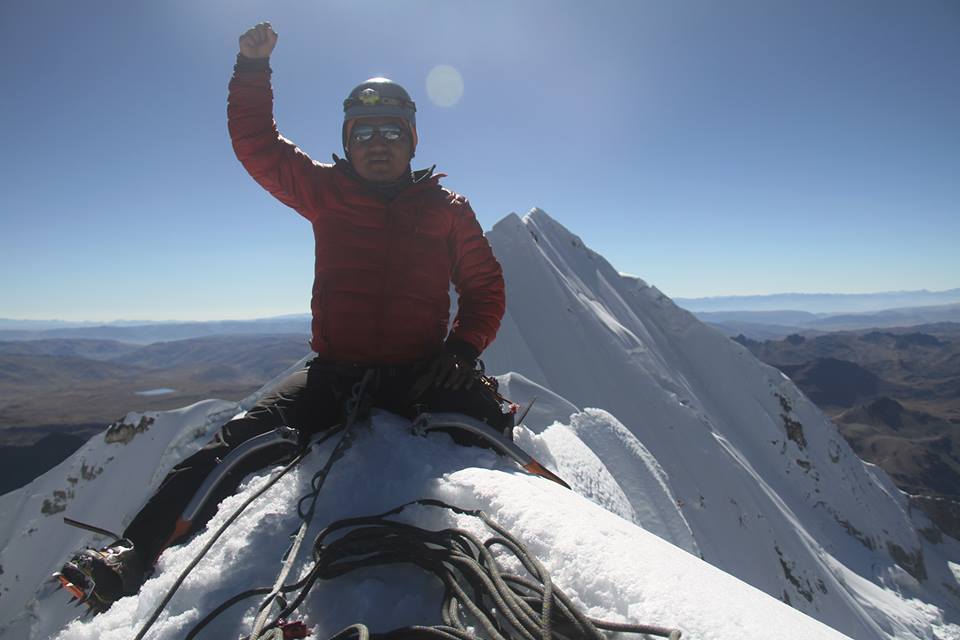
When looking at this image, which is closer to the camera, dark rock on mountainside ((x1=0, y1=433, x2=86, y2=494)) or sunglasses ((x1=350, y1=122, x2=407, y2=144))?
sunglasses ((x1=350, y1=122, x2=407, y2=144))

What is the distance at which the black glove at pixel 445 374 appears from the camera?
3088mm

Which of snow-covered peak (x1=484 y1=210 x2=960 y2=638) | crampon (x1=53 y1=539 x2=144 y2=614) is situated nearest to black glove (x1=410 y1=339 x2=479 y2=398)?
crampon (x1=53 y1=539 x2=144 y2=614)

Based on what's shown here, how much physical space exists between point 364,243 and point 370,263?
6.3 inches

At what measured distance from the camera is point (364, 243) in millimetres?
3240

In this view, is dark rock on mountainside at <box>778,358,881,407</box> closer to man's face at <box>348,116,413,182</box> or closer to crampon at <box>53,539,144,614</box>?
man's face at <box>348,116,413,182</box>

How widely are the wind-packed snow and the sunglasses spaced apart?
2074 mm

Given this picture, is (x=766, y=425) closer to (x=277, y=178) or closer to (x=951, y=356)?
(x=277, y=178)

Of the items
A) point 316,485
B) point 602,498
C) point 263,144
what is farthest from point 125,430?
point 316,485

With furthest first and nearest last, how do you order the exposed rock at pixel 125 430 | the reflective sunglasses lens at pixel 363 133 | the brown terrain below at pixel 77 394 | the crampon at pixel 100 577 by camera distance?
the brown terrain below at pixel 77 394, the exposed rock at pixel 125 430, the reflective sunglasses lens at pixel 363 133, the crampon at pixel 100 577

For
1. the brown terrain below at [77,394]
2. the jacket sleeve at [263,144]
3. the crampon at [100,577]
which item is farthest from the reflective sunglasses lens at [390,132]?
the brown terrain below at [77,394]

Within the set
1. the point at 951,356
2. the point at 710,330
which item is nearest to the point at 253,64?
the point at 710,330

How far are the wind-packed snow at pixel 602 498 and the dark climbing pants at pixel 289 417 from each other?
0.72 ft

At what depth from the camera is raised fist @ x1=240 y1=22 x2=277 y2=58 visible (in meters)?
3.42

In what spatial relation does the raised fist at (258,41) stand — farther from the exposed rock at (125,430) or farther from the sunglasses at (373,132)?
the exposed rock at (125,430)
